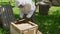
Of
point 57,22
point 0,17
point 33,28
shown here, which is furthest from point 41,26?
point 33,28

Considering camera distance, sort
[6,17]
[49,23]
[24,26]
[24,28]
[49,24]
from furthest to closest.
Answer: [49,23] → [49,24] → [6,17] → [24,26] → [24,28]

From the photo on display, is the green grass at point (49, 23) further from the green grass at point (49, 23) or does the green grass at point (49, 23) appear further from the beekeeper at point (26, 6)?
the beekeeper at point (26, 6)

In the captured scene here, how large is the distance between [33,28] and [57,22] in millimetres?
2531

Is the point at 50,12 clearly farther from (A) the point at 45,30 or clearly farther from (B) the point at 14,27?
(B) the point at 14,27

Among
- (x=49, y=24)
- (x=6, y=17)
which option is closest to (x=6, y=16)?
(x=6, y=17)

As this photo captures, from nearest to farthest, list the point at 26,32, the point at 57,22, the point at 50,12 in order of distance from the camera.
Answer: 1. the point at 26,32
2. the point at 57,22
3. the point at 50,12

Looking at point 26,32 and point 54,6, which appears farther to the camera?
point 54,6

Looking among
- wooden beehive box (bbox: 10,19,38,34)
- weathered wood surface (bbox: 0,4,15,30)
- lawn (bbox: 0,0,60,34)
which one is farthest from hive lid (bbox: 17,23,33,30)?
weathered wood surface (bbox: 0,4,15,30)

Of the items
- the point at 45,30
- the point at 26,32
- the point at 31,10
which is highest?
the point at 31,10

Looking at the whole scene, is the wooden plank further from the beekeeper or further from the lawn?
the beekeeper

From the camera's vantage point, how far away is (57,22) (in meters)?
6.66

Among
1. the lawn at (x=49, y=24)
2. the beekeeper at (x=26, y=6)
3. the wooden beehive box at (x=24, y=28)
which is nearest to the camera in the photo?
the wooden beehive box at (x=24, y=28)

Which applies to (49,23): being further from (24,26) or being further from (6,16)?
(24,26)

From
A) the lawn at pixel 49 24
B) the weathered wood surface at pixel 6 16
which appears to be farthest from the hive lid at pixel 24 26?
the weathered wood surface at pixel 6 16
